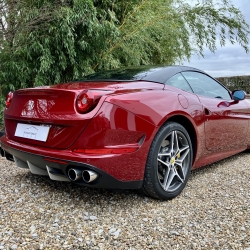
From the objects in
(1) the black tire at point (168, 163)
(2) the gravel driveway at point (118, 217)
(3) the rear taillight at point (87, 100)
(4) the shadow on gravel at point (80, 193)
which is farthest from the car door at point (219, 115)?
(3) the rear taillight at point (87, 100)

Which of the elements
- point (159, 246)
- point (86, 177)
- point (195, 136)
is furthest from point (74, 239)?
point (195, 136)

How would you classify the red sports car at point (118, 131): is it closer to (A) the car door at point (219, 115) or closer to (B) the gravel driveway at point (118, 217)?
(A) the car door at point (219, 115)

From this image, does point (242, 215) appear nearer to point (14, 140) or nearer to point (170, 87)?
point (170, 87)

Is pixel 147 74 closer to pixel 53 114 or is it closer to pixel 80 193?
pixel 53 114

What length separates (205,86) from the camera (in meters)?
2.81

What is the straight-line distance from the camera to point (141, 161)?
185 cm

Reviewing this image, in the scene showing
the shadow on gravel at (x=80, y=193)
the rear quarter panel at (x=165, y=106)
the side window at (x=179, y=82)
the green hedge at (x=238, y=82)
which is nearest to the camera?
the rear quarter panel at (x=165, y=106)

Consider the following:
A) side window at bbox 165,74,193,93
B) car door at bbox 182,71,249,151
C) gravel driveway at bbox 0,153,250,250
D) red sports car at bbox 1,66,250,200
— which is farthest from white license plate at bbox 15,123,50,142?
car door at bbox 182,71,249,151

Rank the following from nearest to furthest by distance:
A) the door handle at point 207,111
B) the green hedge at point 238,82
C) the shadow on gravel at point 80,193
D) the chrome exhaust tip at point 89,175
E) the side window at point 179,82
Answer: the chrome exhaust tip at point 89,175 < the shadow on gravel at point 80,193 < the side window at point 179,82 < the door handle at point 207,111 < the green hedge at point 238,82

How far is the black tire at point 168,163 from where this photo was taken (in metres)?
1.92

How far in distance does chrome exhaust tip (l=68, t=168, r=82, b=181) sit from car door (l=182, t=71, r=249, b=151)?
4.25 feet

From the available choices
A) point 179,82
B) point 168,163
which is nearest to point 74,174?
point 168,163

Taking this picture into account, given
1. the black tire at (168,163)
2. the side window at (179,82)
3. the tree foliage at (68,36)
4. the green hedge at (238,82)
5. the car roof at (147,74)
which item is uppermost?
the tree foliage at (68,36)

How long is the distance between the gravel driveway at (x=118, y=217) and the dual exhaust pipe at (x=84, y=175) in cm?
28
